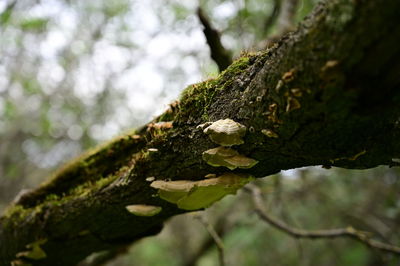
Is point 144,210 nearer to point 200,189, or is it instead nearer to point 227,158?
point 200,189

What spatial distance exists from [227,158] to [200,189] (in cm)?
21

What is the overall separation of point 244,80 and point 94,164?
1.55 metres

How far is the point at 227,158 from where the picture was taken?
4.93 ft

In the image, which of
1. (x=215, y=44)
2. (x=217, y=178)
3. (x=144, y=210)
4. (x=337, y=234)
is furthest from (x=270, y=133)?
(x=337, y=234)

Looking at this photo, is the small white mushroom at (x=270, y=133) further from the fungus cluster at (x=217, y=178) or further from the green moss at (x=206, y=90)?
the green moss at (x=206, y=90)

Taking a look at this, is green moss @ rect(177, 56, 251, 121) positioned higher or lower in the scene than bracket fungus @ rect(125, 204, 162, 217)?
higher

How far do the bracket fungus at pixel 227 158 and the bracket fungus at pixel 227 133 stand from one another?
0.16 ft

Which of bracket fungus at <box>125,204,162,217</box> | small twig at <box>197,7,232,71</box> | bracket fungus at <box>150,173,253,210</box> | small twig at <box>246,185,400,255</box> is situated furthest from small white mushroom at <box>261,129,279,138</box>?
small twig at <box>246,185,400,255</box>

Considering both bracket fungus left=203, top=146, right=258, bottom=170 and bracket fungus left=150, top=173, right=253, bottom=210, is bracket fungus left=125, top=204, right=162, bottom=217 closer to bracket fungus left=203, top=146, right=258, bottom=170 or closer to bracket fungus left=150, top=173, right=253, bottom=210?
bracket fungus left=150, top=173, right=253, bottom=210

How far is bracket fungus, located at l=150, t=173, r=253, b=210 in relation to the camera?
1573 mm

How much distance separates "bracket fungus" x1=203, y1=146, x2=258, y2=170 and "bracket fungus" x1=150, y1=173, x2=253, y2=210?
3.7 inches

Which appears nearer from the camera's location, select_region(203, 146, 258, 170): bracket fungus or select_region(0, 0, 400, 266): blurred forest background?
select_region(203, 146, 258, 170): bracket fungus

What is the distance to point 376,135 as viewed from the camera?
4.32ft

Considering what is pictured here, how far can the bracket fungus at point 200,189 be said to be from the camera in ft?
5.16
